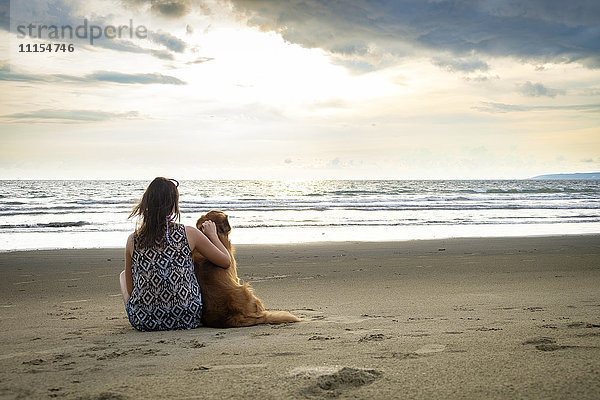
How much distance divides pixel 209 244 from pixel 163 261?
0.43 metres

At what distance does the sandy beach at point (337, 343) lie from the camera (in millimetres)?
2695

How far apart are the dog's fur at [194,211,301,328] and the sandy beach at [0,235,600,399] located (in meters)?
0.22

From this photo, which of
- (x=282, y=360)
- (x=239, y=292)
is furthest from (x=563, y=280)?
(x=282, y=360)

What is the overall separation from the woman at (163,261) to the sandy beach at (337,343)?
0.86ft

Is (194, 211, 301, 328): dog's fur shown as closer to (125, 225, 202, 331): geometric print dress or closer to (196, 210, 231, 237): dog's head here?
(196, 210, 231, 237): dog's head

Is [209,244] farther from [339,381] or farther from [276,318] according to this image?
[339,381]

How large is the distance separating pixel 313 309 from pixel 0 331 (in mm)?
3113

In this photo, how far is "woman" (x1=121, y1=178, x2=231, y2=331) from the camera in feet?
14.9

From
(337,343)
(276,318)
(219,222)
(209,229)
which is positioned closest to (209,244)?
(209,229)

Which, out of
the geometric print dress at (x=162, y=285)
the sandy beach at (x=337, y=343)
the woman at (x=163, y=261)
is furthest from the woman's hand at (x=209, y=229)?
the sandy beach at (x=337, y=343)

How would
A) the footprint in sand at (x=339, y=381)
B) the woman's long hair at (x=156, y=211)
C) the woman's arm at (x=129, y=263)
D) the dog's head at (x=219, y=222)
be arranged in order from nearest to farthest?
the footprint in sand at (x=339, y=381) < the woman's long hair at (x=156, y=211) < the woman's arm at (x=129, y=263) < the dog's head at (x=219, y=222)

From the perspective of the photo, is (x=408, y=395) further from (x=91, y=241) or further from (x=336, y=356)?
(x=91, y=241)

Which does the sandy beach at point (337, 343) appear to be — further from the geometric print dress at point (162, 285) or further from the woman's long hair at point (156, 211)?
the woman's long hair at point (156, 211)

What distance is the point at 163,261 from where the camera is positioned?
15.1ft
